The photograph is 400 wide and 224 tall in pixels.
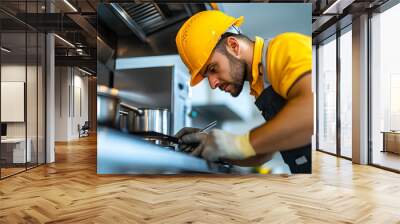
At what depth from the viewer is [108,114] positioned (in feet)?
18.5

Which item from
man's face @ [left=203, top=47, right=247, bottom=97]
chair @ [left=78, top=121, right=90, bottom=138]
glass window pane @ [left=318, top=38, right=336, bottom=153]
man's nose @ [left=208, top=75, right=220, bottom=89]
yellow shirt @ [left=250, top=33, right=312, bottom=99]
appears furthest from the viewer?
chair @ [left=78, top=121, right=90, bottom=138]

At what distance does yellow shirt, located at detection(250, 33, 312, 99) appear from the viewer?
5.21 m

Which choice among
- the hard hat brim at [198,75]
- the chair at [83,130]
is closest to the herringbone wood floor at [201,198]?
the hard hat brim at [198,75]

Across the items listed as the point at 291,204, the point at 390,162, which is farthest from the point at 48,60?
the point at 390,162

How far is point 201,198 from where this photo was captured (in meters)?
4.38

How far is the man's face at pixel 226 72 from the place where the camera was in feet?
17.5

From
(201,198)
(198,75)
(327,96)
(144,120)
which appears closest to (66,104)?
(327,96)

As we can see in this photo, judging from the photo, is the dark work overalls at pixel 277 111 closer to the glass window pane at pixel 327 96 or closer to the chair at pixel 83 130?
the glass window pane at pixel 327 96

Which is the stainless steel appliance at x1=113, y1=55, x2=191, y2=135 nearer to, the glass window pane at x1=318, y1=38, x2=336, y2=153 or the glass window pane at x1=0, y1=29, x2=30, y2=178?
the glass window pane at x1=0, y1=29, x2=30, y2=178

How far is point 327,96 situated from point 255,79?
4.84 metres

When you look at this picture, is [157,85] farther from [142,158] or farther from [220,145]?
[220,145]

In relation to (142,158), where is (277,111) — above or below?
above

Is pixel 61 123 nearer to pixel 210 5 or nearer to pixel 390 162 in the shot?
pixel 210 5

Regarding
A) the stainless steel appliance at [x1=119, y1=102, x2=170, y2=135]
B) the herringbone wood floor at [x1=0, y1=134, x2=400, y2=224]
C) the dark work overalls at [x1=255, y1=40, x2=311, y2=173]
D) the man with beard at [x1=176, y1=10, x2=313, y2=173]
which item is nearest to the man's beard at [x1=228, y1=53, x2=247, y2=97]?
the man with beard at [x1=176, y1=10, x2=313, y2=173]
